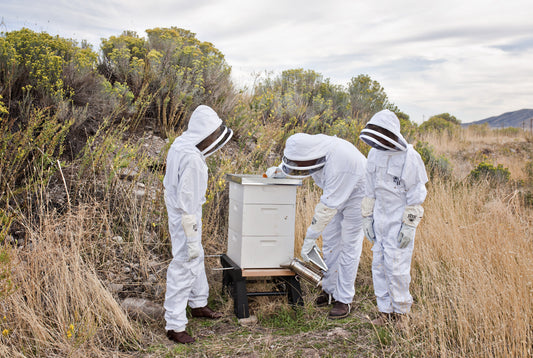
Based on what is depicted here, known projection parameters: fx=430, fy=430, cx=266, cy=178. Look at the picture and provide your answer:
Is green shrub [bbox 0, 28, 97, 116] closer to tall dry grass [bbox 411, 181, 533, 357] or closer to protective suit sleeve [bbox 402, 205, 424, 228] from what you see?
protective suit sleeve [bbox 402, 205, 424, 228]

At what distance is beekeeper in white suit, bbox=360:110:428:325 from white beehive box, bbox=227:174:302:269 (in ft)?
2.65

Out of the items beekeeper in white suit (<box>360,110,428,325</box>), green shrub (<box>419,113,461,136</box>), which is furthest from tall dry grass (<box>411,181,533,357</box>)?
green shrub (<box>419,113,461,136</box>)

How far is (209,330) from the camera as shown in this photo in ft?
13.7

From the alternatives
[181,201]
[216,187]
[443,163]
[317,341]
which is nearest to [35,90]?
[216,187]

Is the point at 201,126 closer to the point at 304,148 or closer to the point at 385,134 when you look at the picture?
the point at 304,148

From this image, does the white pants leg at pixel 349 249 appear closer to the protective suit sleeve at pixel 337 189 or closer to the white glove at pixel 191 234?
the protective suit sleeve at pixel 337 189

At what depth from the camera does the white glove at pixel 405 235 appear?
386cm

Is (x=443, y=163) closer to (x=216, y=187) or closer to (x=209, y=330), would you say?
(x=216, y=187)

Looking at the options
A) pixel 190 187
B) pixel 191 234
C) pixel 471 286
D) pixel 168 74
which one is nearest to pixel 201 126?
pixel 190 187

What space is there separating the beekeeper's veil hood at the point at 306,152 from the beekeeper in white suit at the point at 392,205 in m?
0.46

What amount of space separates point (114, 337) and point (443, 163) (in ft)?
26.6

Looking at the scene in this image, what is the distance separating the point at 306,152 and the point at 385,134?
78 cm

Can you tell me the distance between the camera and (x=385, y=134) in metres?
3.93

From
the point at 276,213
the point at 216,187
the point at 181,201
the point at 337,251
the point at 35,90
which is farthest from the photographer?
the point at 35,90
